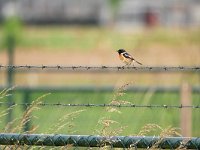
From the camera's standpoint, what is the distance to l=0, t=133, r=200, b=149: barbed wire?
8.19 meters

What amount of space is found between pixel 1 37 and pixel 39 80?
20.0 m

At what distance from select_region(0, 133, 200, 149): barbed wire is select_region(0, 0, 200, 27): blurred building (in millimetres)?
71044

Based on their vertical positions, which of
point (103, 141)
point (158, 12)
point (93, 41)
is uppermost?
point (158, 12)

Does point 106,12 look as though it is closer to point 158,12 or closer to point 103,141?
point 158,12

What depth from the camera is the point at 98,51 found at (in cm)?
4850

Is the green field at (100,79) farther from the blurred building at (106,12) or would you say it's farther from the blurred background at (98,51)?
the blurred building at (106,12)

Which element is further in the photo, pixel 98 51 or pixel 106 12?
pixel 106 12

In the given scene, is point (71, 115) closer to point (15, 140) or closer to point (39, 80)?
point (15, 140)

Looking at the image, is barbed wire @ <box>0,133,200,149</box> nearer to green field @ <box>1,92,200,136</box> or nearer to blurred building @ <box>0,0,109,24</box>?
green field @ <box>1,92,200,136</box>

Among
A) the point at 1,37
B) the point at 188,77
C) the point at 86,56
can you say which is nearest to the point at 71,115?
the point at 188,77

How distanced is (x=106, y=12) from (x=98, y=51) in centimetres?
3454

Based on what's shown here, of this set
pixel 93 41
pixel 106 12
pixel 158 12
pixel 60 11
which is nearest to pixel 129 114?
Answer: pixel 93 41

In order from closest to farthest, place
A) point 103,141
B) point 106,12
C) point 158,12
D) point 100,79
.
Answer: point 103,141 → point 100,79 → point 106,12 → point 158,12

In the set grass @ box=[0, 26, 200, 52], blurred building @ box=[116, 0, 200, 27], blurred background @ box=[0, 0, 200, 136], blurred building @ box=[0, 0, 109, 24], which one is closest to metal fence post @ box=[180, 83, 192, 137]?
blurred background @ box=[0, 0, 200, 136]
